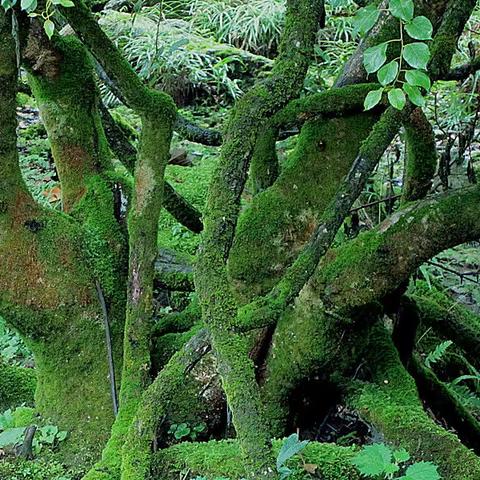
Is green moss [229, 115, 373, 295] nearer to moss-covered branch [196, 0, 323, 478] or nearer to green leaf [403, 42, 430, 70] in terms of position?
moss-covered branch [196, 0, 323, 478]

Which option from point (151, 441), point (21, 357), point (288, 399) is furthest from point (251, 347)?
point (21, 357)

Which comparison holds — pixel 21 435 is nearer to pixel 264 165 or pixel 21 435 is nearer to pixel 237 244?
pixel 237 244

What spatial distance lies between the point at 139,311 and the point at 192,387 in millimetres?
360

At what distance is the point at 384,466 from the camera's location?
5.45ft

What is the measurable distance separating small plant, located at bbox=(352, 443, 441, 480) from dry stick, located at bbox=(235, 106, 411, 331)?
42cm

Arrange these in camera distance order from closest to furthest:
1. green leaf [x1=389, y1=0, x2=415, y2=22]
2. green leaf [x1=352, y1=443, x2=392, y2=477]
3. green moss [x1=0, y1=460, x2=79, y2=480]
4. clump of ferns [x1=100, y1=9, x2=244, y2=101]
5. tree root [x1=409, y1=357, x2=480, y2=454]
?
green leaf [x1=389, y1=0, x2=415, y2=22] < green leaf [x1=352, y1=443, x2=392, y2=477] < green moss [x1=0, y1=460, x2=79, y2=480] < tree root [x1=409, y1=357, x2=480, y2=454] < clump of ferns [x1=100, y1=9, x2=244, y2=101]

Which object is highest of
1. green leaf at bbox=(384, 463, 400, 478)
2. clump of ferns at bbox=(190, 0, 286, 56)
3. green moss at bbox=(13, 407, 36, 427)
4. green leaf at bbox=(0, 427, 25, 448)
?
clump of ferns at bbox=(190, 0, 286, 56)

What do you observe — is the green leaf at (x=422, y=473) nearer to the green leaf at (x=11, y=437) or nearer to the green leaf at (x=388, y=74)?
the green leaf at (x=388, y=74)

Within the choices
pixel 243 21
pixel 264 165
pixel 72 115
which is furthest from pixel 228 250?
pixel 243 21

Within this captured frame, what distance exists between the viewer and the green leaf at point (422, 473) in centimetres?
162

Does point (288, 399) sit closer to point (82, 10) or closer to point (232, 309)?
point (232, 309)

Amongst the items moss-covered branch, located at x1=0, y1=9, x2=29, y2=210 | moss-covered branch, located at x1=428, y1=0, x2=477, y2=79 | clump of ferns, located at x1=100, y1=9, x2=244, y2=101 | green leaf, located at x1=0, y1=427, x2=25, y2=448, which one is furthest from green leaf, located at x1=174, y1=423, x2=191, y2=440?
clump of ferns, located at x1=100, y1=9, x2=244, y2=101

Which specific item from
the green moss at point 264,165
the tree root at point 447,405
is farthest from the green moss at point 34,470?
the tree root at point 447,405

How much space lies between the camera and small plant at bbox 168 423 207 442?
229 centimetres
